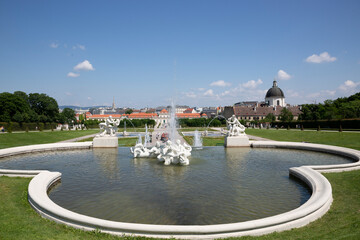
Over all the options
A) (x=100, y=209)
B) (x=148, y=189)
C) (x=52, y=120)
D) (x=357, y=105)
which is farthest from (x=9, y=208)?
(x=52, y=120)

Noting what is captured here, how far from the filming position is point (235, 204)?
8773mm

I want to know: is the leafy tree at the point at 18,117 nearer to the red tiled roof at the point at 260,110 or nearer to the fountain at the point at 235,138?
the fountain at the point at 235,138

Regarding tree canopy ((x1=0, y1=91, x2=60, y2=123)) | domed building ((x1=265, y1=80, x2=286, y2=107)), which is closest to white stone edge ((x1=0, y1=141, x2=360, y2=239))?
tree canopy ((x1=0, y1=91, x2=60, y2=123))

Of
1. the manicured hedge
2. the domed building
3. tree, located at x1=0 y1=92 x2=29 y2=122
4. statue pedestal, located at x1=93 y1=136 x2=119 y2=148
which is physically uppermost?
the domed building

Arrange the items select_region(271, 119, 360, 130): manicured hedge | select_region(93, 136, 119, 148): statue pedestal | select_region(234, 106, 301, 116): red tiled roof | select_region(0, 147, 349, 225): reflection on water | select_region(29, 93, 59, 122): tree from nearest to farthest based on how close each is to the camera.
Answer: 1. select_region(0, 147, 349, 225): reflection on water
2. select_region(93, 136, 119, 148): statue pedestal
3. select_region(271, 119, 360, 130): manicured hedge
4. select_region(29, 93, 59, 122): tree
5. select_region(234, 106, 301, 116): red tiled roof

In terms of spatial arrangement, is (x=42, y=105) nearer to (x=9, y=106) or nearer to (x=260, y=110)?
(x=9, y=106)

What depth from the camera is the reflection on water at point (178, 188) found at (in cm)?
813

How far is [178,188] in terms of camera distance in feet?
35.0

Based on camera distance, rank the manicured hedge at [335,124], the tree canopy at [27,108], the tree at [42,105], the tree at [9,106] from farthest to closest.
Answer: the tree at [42,105], the tree canopy at [27,108], the tree at [9,106], the manicured hedge at [335,124]

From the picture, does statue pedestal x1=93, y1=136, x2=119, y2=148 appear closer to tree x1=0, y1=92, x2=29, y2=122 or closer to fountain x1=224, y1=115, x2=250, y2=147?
fountain x1=224, y1=115, x2=250, y2=147

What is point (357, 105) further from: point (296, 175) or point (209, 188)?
point (209, 188)

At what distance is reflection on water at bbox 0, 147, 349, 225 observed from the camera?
26.7 feet

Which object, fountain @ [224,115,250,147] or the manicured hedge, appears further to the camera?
the manicured hedge

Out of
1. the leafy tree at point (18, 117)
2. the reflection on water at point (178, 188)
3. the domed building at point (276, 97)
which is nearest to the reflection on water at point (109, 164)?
the reflection on water at point (178, 188)
